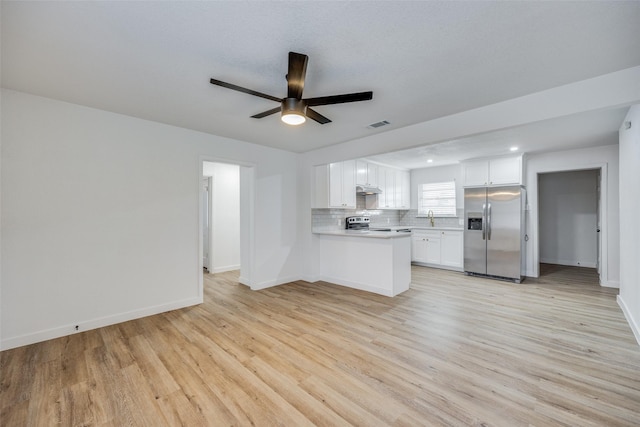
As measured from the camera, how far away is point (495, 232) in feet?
17.6

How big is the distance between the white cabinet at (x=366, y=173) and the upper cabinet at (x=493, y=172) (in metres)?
1.97

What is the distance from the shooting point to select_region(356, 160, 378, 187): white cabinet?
19.4 ft

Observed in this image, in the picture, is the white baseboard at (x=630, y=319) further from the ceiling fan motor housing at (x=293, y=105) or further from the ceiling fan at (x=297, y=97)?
the ceiling fan motor housing at (x=293, y=105)

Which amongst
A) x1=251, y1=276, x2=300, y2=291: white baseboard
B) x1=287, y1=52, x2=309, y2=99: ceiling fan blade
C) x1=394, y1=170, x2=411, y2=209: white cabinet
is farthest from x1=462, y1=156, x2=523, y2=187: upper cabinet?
x1=287, y1=52, x2=309, y2=99: ceiling fan blade

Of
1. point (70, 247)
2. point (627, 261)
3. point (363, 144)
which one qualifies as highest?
point (363, 144)

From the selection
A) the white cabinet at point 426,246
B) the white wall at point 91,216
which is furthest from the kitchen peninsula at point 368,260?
the white wall at point 91,216

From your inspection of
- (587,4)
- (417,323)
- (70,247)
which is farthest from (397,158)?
(70,247)

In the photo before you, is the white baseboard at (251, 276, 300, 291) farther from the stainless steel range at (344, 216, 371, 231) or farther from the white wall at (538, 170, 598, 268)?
the white wall at (538, 170, 598, 268)

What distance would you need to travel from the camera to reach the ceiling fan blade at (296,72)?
71.9 inches

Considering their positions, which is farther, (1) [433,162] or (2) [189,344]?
(1) [433,162]

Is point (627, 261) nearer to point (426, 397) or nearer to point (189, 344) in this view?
point (426, 397)

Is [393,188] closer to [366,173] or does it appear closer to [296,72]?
[366,173]

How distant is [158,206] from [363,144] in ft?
10.3

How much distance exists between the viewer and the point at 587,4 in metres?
1.58
